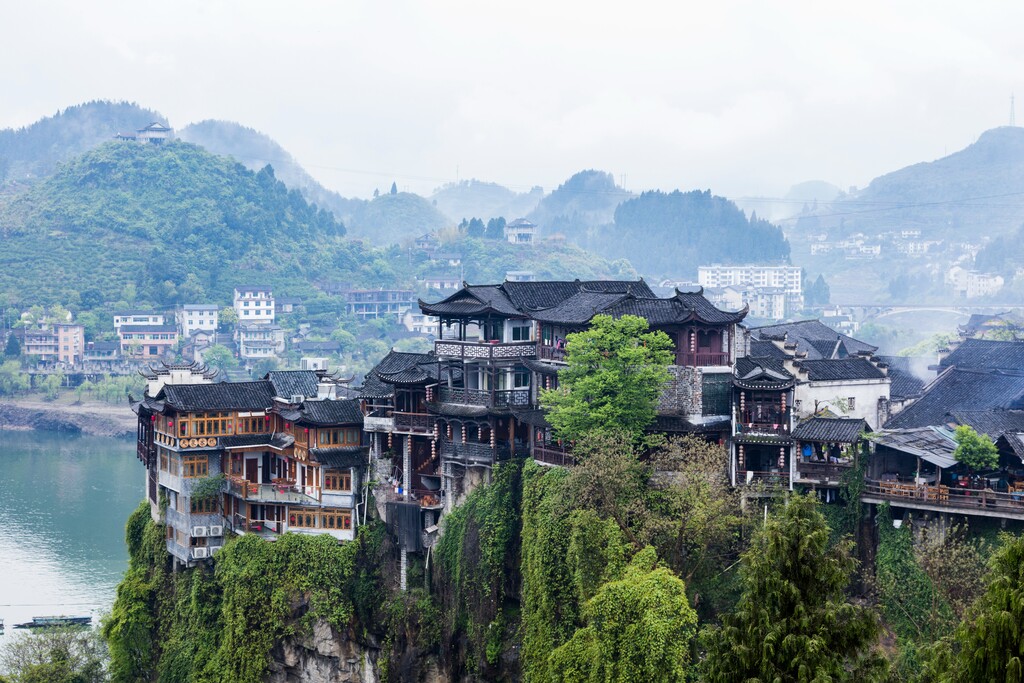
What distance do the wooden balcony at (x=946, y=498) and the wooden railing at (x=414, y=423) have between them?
13.8 meters

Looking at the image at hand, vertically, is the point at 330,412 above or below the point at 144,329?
below

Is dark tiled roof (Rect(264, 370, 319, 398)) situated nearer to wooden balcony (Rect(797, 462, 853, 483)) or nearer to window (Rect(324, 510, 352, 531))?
window (Rect(324, 510, 352, 531))

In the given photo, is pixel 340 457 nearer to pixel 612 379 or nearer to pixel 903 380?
pixel 612 379

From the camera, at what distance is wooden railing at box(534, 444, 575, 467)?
36.1 metres

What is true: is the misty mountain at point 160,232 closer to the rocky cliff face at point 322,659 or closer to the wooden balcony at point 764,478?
the rocky cliff face at point 322,659

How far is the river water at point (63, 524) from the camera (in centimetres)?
5756

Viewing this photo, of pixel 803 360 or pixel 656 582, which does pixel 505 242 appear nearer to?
pixel 803 360

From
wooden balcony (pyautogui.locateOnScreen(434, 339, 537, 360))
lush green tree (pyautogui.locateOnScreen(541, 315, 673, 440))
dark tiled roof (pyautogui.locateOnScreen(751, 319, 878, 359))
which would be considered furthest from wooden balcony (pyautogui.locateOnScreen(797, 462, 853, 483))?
dark tiled roof (pyautogui.locateOnScreen(751, 319, 878, 359))

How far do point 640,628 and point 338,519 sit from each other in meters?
14.9

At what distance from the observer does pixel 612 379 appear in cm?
3584

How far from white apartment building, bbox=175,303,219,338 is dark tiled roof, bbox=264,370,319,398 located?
93.3 m

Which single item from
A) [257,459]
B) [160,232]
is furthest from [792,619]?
[160,232]

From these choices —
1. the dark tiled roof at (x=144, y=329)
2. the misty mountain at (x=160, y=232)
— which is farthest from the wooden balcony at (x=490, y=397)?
the misty mountain at (x=160, y=232)

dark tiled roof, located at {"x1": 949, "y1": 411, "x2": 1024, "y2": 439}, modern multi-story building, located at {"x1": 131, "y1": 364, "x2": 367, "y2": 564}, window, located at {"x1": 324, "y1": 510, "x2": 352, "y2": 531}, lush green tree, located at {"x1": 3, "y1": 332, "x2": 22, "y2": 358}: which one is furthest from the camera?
lush green tree, located at {"x1": 3, "y1": 332, "x2": 22, "y2": 358}
